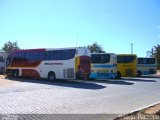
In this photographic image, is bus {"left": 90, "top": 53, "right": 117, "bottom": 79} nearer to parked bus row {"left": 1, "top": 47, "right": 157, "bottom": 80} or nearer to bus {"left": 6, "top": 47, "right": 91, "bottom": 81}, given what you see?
parked bus row {"left": 1, "top": 47, "right": 157, "bottom": 80}

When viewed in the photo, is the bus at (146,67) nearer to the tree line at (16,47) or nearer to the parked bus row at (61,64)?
the parked bus row at (61,64)

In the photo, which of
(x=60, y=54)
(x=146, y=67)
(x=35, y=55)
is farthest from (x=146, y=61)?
(x=35, y=55)

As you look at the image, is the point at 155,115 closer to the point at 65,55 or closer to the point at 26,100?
the point at 26,100

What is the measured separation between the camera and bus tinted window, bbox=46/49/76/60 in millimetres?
26922

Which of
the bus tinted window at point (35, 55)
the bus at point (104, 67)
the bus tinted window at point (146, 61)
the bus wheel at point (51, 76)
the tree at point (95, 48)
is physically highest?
the tree at point (95, 48)

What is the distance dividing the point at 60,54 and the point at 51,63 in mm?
1152

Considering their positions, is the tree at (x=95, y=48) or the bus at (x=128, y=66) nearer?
the bus at (x=128, y=66)

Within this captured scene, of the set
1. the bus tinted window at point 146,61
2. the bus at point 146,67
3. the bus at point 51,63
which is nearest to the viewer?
the bus at point 51,63

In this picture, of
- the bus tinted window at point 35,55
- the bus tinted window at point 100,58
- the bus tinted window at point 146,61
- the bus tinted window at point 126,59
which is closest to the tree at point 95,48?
the bus tinted window at point 146,61

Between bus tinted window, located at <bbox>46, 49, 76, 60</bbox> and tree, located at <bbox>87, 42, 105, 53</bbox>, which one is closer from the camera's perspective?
bus tinted window, located at <bbox>46, 49, 76, 60</bbox>

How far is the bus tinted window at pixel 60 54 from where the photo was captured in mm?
26922

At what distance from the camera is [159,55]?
228 ft

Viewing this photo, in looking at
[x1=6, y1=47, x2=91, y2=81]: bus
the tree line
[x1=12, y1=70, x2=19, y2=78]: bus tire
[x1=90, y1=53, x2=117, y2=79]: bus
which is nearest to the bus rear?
[x1=6, y1=47, x2=91, y2=81]: bus

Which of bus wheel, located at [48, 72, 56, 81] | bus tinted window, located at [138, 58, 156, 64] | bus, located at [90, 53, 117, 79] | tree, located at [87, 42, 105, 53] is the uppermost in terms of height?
tree, located at [87, 42, 105, 53]
